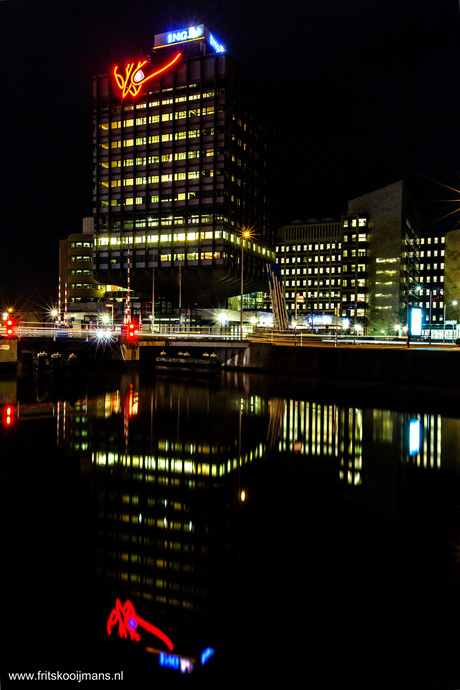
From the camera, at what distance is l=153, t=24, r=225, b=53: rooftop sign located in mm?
107062

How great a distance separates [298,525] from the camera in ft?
24.8

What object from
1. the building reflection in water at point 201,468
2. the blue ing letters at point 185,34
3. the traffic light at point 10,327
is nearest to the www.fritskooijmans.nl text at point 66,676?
the building reflection in water at point 201,468

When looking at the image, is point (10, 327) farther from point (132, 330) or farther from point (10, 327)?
point (132, 330)

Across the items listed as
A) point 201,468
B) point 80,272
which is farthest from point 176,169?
point 201,468

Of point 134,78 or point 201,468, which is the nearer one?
point 201,468

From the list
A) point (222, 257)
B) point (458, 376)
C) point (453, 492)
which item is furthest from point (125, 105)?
point (453, 492)

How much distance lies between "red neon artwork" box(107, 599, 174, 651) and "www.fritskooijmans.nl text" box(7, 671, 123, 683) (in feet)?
1.63

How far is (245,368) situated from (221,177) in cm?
6827

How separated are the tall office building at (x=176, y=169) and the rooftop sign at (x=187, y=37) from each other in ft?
0.89

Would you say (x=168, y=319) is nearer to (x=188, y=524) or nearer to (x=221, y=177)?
(x=221, y=177)

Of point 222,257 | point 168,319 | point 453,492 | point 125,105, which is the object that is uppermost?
point 125,105

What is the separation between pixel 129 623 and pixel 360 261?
155810mm

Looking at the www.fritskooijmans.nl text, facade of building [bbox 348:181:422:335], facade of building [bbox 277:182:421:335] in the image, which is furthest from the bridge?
facade of building [bbox 348:181:422:335]

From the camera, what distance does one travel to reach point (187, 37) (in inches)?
4284
